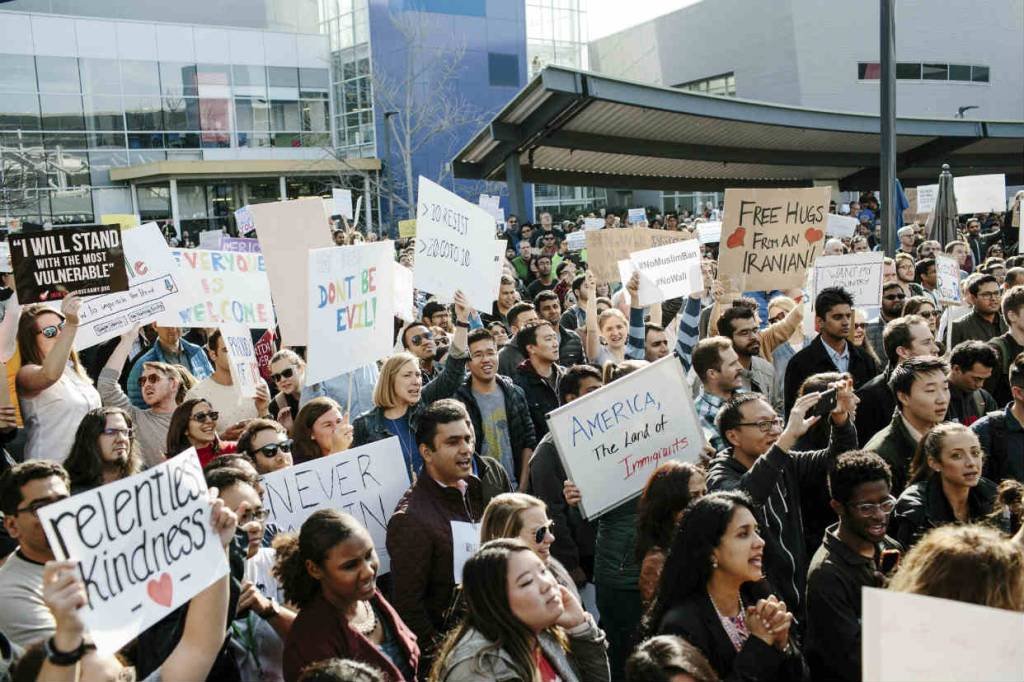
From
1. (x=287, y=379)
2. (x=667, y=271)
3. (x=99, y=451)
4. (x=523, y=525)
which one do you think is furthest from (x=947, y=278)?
(x=99, y=451)

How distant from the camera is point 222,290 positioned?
7668 mm

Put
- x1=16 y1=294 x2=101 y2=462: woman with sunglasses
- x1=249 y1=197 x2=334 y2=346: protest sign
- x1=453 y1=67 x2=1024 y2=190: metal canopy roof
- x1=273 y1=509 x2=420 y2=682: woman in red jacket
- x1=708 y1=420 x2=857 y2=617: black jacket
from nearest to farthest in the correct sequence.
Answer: x1=273 y1=509 x2=420 y2=682: woman in red jacket, x1=708 y1=420 x2=857 y2=617: black jacket, x1=16 y1=294 x2=101 y2=462: woman with sunglasses, x1=249 y1=197 x2=334 y2=346: protest sign, x1=453 y1=67 x2=1024 y2=190: metal canopy roof

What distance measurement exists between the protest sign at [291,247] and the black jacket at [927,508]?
410 centimetres

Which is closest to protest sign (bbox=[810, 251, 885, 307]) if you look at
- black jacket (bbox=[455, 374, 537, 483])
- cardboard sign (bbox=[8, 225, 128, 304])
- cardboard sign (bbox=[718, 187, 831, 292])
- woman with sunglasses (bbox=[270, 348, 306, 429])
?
cardboard sign (bbox=[718, 187, 831, 292])

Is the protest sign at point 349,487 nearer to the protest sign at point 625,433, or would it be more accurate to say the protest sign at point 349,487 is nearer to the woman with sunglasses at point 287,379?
the protest sign at point 625,433

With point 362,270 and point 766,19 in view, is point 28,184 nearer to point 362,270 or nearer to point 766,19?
point 766,19

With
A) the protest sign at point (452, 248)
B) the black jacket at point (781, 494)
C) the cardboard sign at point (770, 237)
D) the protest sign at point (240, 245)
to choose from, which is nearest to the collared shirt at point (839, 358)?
the black jacket at point (781, 494)

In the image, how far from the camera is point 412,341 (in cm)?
739

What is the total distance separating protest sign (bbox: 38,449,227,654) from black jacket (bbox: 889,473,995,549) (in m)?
2.94

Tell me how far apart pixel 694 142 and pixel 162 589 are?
67.0 feet

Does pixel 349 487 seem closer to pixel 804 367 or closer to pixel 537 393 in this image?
pixel 537 393

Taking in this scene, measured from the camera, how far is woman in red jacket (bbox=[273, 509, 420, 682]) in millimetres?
3480

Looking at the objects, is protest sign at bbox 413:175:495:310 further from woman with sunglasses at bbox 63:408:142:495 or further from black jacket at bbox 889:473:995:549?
black jacket at bbox 889:473:995:549

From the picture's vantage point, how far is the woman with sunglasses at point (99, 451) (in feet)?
15.6
